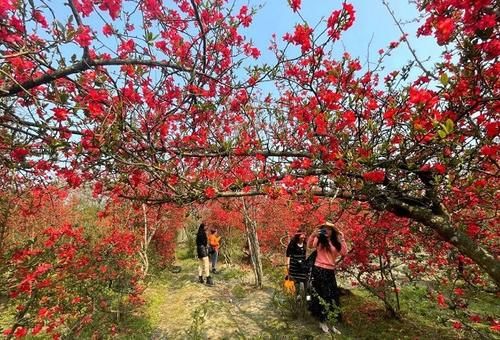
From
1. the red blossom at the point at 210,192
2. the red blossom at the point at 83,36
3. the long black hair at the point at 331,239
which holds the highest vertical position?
the red blossom at the point at 83,36

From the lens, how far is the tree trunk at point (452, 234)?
2.95 metres

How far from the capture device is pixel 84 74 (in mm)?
2916

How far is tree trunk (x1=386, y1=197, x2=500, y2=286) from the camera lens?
2.95m

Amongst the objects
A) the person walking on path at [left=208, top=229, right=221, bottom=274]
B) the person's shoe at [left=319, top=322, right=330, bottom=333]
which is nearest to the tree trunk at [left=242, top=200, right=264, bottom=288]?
the person walking on path at [left=208, top=229, right=221, bottom=274]

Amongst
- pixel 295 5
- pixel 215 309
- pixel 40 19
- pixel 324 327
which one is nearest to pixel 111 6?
pixel 40 19

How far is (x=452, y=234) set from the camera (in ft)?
10.5

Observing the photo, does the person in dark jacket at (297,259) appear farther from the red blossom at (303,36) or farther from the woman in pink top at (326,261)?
the red blossom at (303,36)

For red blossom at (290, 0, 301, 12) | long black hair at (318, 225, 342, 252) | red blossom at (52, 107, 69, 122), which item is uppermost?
red blossom at (290, 0, 301, 12)

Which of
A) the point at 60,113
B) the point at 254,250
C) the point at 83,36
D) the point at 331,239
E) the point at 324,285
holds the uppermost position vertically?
the point at 83,36

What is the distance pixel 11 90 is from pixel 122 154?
0.96 metres

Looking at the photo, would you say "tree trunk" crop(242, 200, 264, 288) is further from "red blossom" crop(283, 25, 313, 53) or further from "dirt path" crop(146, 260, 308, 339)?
"red blossom" crop(283, 25, 313, 53)

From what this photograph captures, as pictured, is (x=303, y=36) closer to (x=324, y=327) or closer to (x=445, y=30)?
(x=445, y=30)

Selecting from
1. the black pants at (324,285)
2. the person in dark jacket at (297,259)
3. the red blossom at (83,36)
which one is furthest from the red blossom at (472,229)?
the red blossom at (83,36)

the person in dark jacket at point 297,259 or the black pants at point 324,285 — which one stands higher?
the person in dark jacket at point 297,259
